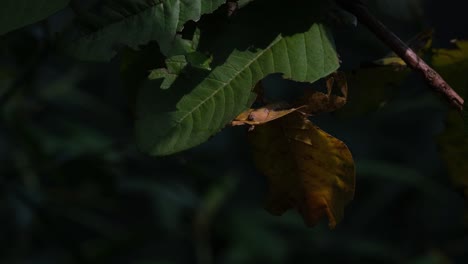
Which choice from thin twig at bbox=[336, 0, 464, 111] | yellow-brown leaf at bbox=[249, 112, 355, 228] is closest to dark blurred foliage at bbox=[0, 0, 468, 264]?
yellow-brown leaf at bbox=[249, 112, 355, 228]

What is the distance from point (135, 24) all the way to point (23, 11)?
120 millimetres

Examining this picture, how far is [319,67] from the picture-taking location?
3.26 feet

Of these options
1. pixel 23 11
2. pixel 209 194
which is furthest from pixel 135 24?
pixel 209 194

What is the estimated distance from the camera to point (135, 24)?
3.18 feet

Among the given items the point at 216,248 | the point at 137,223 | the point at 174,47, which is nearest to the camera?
the point at 174,47

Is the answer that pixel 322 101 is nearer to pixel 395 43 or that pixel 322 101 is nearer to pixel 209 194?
pixel 395 43

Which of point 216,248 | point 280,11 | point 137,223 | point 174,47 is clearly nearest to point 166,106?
point 174,47

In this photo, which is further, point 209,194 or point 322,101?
point 209,194

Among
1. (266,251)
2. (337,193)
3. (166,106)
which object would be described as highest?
(166,106)

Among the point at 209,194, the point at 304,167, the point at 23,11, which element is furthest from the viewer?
the point at 209,194

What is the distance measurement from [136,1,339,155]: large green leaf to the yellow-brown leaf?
61mm

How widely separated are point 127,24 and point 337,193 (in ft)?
1.03

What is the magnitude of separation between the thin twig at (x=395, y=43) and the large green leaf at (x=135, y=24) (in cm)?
16

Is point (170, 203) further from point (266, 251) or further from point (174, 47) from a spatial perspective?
point (174, 47)
